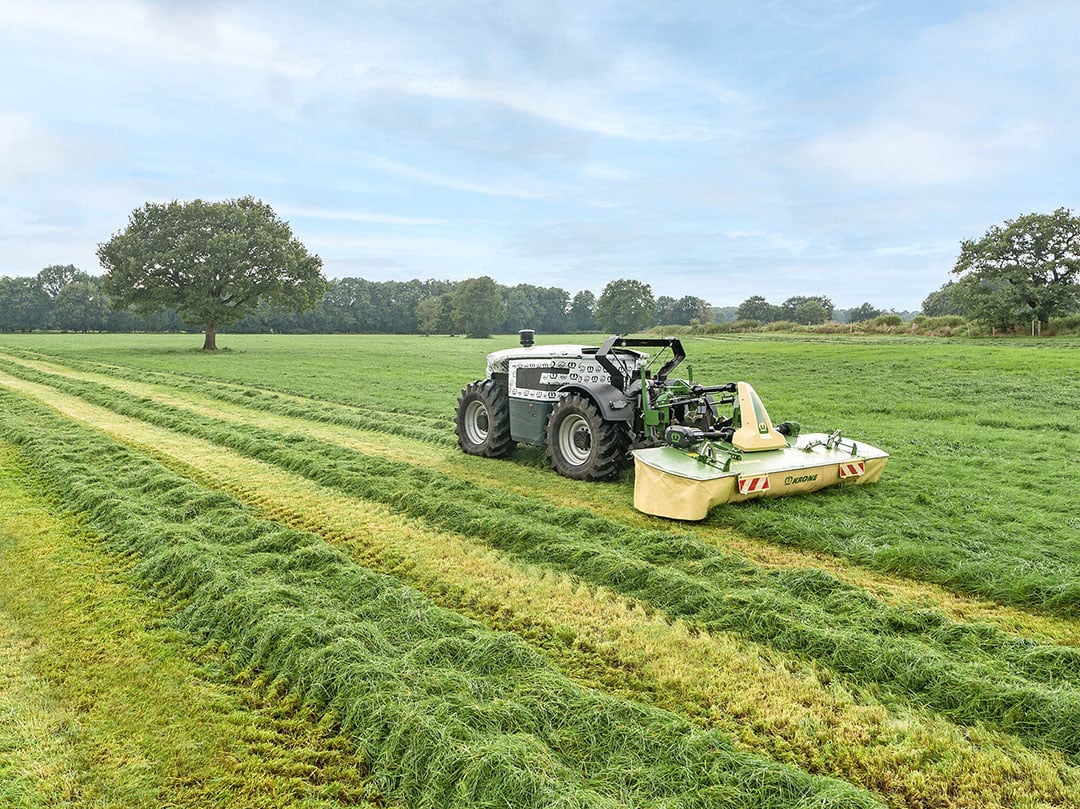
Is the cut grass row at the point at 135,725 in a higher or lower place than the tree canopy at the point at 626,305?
lower

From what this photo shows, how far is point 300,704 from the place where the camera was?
142 inches

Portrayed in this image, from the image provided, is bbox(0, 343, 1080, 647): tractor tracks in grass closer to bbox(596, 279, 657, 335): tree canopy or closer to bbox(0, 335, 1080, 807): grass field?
bbox(0, 335, 1080, 807): grass field

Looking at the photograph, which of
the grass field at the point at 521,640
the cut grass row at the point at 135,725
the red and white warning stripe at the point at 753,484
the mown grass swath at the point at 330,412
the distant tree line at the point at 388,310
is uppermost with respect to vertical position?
the distant tree line at the point at 388,310

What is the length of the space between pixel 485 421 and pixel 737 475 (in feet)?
14.9

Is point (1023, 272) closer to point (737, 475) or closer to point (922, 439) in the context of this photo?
point (922, 439)

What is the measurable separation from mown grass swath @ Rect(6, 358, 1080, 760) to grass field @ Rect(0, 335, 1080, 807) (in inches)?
0.9

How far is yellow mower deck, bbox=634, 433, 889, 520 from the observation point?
21.4 ft

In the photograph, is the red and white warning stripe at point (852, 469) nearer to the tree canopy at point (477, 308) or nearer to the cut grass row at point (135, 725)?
the cut grass row at point (135, 725)

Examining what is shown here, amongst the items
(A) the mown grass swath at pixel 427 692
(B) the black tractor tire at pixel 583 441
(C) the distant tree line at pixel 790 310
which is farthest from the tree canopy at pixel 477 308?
(A) the mown grass swath at pixel 427 692

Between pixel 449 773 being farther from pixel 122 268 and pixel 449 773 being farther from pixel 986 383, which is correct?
pixel 122 268

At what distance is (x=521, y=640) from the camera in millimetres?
4121

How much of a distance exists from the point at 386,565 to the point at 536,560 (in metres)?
1.19

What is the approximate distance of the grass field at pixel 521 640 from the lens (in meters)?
3.04

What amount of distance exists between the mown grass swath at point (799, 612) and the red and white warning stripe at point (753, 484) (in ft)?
3.52
